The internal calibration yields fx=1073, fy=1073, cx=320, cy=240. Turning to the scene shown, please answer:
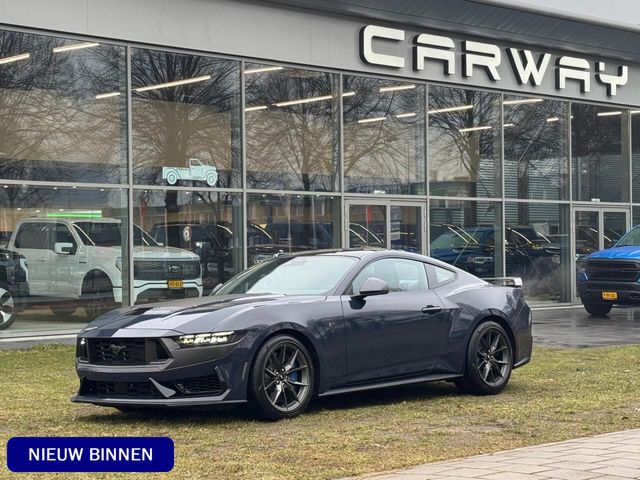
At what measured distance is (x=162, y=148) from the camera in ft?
58.9

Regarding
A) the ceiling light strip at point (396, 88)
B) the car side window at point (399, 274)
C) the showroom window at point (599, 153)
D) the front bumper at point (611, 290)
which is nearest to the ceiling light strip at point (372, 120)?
the ceiling light strip at point (396, 88)

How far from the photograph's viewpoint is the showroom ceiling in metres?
20.4

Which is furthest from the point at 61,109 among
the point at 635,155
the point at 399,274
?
the point at 635,155

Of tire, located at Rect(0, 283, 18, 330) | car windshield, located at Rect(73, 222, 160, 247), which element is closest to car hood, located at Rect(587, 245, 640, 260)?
car windshield, located at Rect(73, 222, 160, 247)

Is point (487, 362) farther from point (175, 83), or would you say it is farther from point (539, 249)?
point (539, 249)

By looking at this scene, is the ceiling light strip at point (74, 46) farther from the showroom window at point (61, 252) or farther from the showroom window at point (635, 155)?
the showroom window at point (635, 155)

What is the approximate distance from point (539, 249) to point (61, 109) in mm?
12288

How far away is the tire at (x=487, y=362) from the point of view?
10031mm

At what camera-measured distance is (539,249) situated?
24719mm

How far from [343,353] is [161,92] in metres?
9.93

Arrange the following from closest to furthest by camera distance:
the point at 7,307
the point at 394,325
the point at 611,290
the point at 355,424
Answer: the point at 355,424 < the point at 394,325 < the point at 7,307 < the point at 611,290

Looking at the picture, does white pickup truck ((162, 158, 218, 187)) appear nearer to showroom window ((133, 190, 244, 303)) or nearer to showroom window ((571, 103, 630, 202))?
showroom window ((133, 190, 244, 303))

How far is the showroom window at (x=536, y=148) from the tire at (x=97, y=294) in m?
10.2

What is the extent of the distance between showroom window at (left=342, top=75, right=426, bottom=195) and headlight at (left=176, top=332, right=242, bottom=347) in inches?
493
